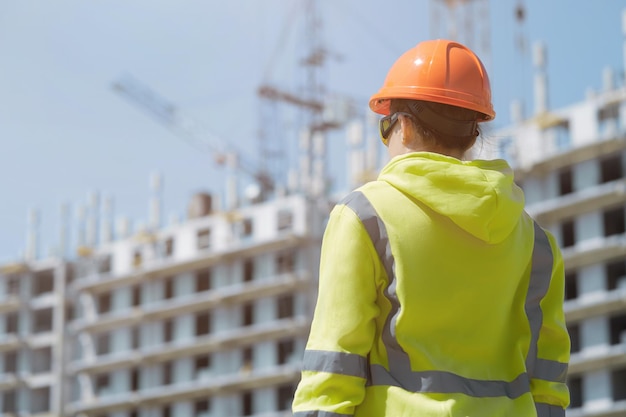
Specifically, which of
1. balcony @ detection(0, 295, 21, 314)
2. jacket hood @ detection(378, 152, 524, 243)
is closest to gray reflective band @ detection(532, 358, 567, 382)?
jacket hood @ detection(378, 152, 524, 243)

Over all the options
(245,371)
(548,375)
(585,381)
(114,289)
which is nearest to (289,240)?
(245,371)

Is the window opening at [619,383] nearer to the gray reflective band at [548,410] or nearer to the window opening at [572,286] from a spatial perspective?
the window opening at [572,286]

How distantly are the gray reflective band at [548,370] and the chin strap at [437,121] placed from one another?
27.5 inches

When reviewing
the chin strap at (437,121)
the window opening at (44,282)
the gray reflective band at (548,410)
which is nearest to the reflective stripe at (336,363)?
the gray reflective band at (548,410)

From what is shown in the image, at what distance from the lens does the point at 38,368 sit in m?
94.9

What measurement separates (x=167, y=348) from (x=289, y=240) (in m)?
11.6

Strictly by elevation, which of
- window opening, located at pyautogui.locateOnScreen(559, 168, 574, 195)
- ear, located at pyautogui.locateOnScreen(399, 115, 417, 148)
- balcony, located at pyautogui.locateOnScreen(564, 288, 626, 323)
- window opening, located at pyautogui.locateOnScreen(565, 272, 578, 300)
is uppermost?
window opening, located at pyautogui.locateOnScreen(559, 168, 574, 195)

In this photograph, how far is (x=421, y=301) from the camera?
3.43m

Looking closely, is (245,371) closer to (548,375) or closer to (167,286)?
(167,286)

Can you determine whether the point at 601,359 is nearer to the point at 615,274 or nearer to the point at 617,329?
the point at 617,329

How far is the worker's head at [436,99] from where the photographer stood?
3.64 m

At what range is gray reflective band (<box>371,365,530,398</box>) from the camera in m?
3.36

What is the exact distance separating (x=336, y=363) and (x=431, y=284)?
1.15 ft

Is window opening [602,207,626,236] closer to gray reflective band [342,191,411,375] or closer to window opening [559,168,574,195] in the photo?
window opening [559,168,574,195]
